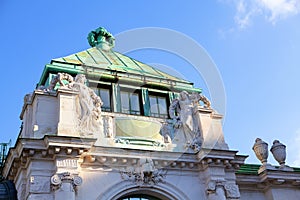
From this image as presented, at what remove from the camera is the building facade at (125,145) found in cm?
1380

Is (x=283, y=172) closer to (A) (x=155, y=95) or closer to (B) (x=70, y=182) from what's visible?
(A) (x=155, y=95)

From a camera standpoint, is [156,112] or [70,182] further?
[156,112]

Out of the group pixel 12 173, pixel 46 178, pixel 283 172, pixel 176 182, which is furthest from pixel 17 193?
pixel 283 172

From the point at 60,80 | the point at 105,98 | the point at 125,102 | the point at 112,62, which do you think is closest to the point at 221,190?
the point at 125,102

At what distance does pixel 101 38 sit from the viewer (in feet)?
Answer: 77.5

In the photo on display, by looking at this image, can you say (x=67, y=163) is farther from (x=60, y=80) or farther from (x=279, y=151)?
(x=279, y=151)

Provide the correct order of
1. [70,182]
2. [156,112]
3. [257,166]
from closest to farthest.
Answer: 1. [70,182]
2. [156,112]
3. [257,166]

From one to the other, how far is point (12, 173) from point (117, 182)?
12.9 feet

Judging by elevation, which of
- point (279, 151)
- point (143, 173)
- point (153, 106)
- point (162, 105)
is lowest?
point (143, 173)

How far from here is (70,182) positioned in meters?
13.4

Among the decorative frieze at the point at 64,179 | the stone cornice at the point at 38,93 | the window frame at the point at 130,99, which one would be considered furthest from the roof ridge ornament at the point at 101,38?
the decorative frieze at the point at 64,179

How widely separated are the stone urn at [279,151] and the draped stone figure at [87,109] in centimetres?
862

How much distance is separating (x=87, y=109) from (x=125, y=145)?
1966 mm

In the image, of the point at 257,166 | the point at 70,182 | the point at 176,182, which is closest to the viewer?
the point at 70,182
